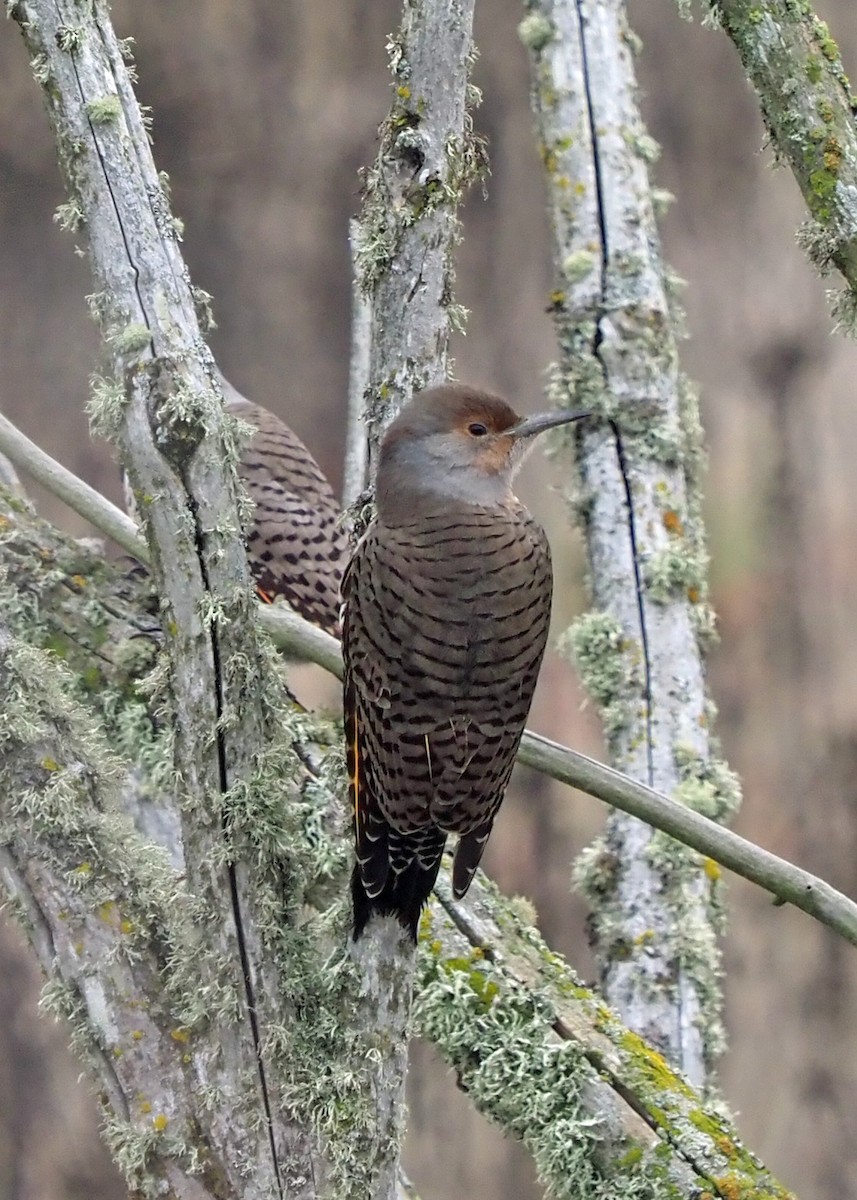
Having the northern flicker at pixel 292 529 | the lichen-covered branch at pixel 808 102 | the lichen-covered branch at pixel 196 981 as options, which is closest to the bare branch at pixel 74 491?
the lichen-covered branch at pixel 196 981

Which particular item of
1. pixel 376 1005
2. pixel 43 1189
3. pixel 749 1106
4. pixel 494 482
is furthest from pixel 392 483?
pixel 43 1189

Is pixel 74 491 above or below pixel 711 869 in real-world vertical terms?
above

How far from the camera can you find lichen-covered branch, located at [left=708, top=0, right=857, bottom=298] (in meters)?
1.40

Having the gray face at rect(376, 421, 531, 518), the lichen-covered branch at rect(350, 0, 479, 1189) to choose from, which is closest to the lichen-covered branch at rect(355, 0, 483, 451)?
the lichen-covered branch at rect(350, 0, 479, 1189)

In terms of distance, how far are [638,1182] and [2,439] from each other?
4.33 feet

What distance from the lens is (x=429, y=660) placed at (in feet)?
5.30

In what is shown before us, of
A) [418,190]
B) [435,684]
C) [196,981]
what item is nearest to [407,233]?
[418,190]

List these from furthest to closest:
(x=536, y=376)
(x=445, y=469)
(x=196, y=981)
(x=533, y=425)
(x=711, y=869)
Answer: (x=536, y=376)
(x=711, y=869)
(x=533, y=425)
(x=445, y=469)
(x=196, y=981)

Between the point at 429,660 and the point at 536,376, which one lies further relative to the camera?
the point at 536,376

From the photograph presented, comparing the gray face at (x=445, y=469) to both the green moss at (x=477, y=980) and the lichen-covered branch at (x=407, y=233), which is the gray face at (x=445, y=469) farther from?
the green moss at (x=477, y=980)

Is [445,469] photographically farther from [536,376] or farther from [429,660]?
[536,376]

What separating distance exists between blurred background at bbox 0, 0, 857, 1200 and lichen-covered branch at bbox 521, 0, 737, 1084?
1046mm

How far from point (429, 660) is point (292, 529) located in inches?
39.6

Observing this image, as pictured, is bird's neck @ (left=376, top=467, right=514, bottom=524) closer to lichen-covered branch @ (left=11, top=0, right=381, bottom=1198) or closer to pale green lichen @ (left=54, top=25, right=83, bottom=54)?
lichen-covered branch @ (left=11, top=0, right=381, bottom=1198)
